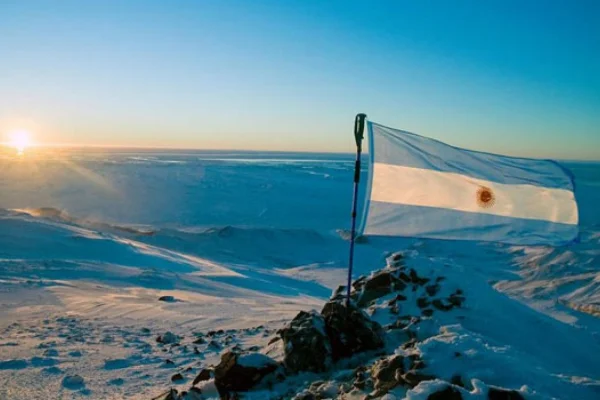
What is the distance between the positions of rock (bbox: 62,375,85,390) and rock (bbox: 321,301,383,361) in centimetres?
340

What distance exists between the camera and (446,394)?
4.27m

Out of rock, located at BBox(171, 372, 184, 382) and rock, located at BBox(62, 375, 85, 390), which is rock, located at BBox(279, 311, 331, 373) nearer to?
rock, located at BBox(171, 372, 184, 382)

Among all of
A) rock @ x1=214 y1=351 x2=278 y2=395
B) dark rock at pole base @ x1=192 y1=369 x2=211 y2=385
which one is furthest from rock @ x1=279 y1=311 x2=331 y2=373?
dark rock at pole base @ x1=192 y1=369 x2=211 y2=385

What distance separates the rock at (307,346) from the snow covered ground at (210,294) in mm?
1511

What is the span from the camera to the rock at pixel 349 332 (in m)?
6.62

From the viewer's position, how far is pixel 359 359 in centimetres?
649

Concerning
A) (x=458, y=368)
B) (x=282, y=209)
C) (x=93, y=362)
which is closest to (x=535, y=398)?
(x=458, y=368)

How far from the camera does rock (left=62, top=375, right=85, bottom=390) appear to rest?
675 centimetres

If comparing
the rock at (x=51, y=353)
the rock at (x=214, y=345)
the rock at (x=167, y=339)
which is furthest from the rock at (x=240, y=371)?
the rock at (x=51, y=353)

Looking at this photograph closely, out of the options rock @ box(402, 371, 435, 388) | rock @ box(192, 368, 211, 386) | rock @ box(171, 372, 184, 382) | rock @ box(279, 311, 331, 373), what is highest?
rock @ box(402, 371, 435, 388)

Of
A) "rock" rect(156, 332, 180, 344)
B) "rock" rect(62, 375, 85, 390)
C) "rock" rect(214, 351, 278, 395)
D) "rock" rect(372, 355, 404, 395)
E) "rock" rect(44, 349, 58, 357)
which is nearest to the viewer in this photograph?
"rock" rect(372, 355, 404, 395)

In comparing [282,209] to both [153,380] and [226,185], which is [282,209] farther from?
[153,380]

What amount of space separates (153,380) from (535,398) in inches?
193

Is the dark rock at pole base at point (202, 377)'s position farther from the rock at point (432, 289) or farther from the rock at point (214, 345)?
the rock at point (432, 289)
